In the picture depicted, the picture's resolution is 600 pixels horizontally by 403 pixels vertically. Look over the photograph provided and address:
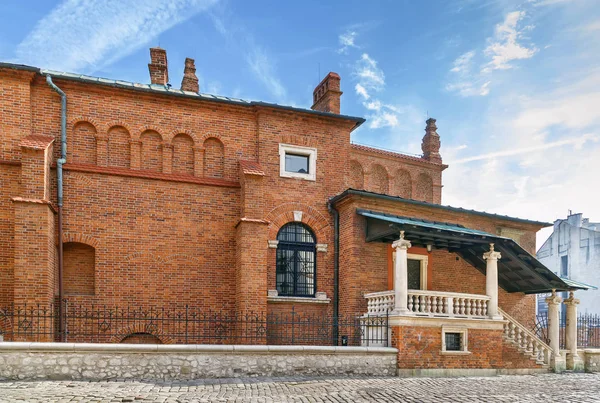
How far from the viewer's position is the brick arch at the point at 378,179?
2395cm

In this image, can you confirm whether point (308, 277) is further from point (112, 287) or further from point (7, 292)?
point (7, 292)

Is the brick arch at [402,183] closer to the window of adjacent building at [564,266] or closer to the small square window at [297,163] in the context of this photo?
the small square window at [297,163]

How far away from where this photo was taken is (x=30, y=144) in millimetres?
12258

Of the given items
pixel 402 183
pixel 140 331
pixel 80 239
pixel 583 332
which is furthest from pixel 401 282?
pixel 402 183

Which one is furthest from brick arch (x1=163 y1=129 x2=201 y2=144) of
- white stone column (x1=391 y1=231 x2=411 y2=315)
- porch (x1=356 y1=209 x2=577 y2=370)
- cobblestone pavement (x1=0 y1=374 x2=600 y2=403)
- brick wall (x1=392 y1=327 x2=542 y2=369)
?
brick wall (x1=392 y1=327 x2=542 y2=369)

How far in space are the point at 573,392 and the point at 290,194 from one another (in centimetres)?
928

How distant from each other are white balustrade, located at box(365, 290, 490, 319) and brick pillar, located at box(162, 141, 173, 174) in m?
7.30

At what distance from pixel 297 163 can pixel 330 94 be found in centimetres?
343

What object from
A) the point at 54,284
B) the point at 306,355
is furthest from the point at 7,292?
the point at 306,355

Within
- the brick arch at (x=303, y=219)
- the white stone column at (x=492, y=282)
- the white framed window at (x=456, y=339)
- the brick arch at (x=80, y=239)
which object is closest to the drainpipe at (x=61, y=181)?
the brick arch at (x=80, y=239)

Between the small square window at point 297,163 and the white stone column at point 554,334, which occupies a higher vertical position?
the small square window at point 297,163

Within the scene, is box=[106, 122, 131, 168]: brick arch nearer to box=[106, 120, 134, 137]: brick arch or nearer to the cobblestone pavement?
box=[106, 120, 134, 137]: brick arch

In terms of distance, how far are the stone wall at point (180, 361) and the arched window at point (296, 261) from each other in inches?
143

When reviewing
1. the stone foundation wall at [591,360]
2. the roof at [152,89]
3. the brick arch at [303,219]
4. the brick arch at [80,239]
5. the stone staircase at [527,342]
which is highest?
the roof at [152,89]
